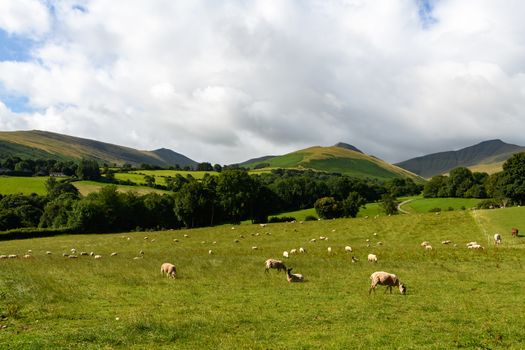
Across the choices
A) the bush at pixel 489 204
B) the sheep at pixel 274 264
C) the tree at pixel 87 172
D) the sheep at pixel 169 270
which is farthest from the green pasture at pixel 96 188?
the sheep at pixel 274 264

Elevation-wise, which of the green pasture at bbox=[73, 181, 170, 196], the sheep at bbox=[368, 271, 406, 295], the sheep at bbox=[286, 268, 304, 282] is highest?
the green pasture at bbox=[73, 181, 170, 196]

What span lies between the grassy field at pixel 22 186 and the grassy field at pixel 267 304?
135m

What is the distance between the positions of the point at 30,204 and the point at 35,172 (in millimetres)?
78895

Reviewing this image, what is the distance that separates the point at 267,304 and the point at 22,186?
536 feet

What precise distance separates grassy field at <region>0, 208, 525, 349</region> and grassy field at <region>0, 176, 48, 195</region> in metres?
135

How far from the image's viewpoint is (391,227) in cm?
5656

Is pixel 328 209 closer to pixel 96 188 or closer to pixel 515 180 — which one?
pixel 515 180

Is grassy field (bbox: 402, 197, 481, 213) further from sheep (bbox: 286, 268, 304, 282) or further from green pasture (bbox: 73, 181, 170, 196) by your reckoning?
sheep (bbox: 286, 268, 304, 282)

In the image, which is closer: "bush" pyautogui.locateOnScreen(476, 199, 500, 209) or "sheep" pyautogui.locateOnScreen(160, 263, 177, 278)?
"sheep" pyautogui.locateOnScreen(160, 263, 177, 278)

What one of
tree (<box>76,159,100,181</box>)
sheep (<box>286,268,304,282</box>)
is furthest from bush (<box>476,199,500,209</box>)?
tree (<box>76,159,100,181</box>)

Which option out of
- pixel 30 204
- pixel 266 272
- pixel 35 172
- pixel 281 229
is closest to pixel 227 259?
pixel 266 272

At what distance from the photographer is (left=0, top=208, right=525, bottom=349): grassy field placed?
1324 cm

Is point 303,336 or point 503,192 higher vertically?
point 503,192

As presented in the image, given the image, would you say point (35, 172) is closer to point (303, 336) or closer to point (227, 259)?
point (227, 259)
